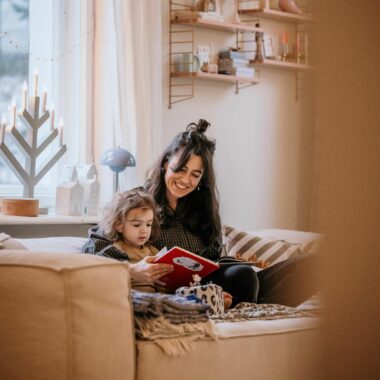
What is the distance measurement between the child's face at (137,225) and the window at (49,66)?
47.5 inches

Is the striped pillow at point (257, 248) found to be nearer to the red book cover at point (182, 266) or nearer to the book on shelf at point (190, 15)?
the red book cover at point (182, 266)

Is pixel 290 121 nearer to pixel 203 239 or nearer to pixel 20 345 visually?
pixel 203 239

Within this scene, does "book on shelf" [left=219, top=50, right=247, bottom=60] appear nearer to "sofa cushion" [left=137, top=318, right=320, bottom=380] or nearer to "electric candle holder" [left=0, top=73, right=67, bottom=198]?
"electric candle holder" [left=0, top=73, right=67, bottom=198]

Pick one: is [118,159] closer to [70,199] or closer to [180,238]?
[70,199]

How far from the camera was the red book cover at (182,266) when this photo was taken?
6.97 feet

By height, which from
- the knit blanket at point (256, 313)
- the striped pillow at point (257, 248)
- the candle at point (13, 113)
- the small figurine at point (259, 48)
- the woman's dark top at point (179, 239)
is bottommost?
the knit blanket at point (256, 313)

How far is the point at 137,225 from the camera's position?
2346 mm

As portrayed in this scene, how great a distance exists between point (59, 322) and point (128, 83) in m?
2.02

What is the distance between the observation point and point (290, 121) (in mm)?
4453

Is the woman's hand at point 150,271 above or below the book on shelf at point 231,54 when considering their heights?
Answer: below

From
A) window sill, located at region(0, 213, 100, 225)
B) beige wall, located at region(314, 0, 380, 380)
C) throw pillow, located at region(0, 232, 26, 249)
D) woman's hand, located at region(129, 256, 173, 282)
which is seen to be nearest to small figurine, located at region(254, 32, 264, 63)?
window sill, located at region(0, 213, 100, 225)

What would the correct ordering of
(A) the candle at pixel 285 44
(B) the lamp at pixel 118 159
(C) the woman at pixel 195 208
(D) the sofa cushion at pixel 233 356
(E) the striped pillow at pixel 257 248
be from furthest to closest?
(A) the candle at pixel 285 44
(B) the lamp at pixel 118 159
(E) the striped pillow at pixel 257 248
(C) the woman at pixel 195 208
(D) the sofa cushion at pixel 233 356

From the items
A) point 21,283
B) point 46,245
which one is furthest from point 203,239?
point 21,283

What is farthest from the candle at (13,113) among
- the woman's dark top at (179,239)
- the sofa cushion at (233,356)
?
the sofa cushion at (233,356)
